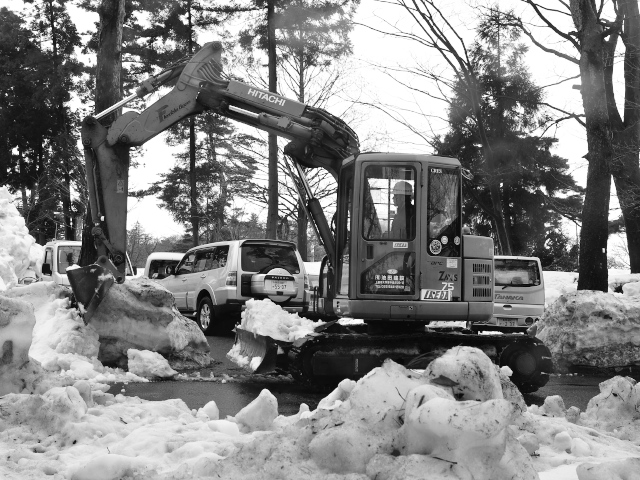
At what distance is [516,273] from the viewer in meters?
16.6

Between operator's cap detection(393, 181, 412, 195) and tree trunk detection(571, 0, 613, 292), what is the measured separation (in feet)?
26.4

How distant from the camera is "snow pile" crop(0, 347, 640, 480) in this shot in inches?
150

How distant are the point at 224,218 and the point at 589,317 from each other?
2911 centimetres

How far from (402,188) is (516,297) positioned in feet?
25.5

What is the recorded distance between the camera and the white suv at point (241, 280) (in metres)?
16.6

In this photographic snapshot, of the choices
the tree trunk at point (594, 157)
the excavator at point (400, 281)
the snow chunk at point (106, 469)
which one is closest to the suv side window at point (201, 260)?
the excavator at point (400, 281)

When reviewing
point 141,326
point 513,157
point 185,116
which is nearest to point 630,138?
point 513,157

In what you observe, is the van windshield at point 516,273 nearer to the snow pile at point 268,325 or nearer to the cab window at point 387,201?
the snow pile at point 268,325

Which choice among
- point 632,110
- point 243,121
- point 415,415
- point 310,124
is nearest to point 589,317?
point 310,124

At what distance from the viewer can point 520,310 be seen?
16.3 metres

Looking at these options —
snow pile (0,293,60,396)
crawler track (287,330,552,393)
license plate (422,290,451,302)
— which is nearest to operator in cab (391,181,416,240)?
license plate (422,290,451,302)

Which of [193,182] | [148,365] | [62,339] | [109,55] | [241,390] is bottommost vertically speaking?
[241,390]

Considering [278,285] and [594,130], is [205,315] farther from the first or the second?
[594,130]

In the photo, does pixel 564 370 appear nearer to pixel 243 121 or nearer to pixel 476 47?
pixel 243 121
